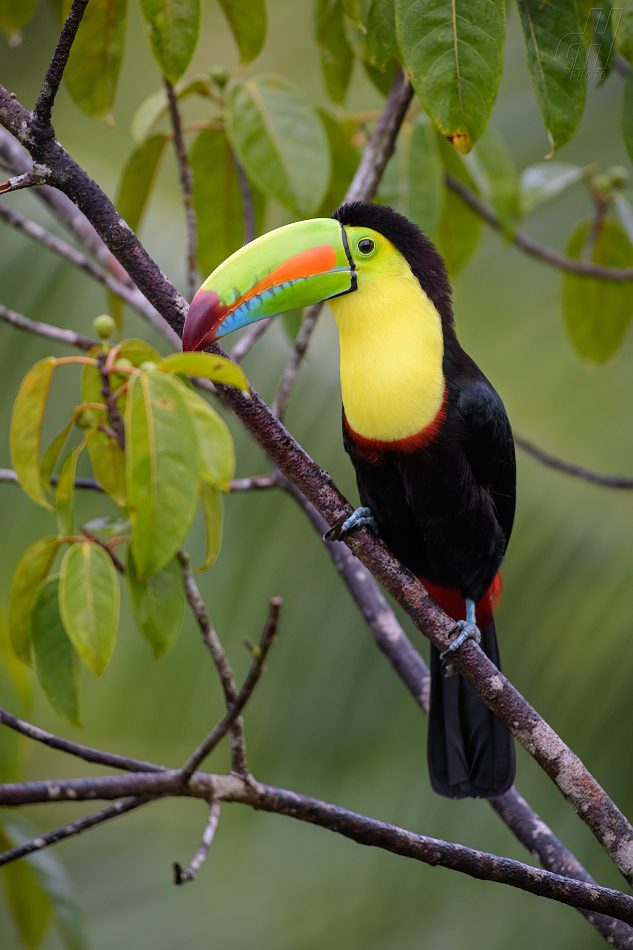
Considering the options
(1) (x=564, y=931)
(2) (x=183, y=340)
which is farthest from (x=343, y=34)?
(1) (x=564, y=931)

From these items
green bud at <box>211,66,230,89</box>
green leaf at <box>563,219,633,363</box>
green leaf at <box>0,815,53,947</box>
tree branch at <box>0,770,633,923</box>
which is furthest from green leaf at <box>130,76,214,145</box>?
green leaf at <box>0,815,53,947</box>

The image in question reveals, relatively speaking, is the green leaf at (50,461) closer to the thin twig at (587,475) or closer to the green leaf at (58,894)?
the green leaf at (58,894)

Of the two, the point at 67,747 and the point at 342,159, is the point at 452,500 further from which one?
the point at 342,159

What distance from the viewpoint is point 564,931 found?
2832mm

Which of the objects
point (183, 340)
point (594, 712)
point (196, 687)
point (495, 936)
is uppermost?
point (183, 340)

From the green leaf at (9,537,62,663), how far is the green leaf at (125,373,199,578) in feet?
1.30

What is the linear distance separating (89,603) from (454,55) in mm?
920

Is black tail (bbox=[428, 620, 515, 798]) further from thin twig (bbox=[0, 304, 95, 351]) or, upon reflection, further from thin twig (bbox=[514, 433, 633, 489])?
thin twig (bbox=[0, 304, 95, 351])

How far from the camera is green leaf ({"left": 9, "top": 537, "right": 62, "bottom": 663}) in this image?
4.43 feet

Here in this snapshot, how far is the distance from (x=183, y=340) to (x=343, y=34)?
109 cm

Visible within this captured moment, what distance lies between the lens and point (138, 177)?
199cm

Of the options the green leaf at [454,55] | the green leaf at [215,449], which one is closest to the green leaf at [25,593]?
the green leaf at [215,449]

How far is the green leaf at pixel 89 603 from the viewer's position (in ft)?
3.78

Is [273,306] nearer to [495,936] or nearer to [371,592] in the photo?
[371,592]
